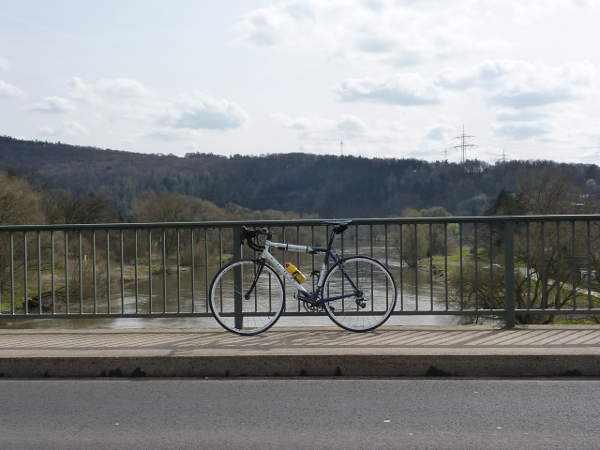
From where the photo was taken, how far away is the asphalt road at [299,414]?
3.86 meters

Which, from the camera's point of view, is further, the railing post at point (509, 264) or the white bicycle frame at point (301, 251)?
the railing post at point (509, 264)

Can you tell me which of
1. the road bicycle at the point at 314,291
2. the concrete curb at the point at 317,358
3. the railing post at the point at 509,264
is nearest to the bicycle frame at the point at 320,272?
the road bicycle at the point at 314,291

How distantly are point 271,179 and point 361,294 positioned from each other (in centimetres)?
10871

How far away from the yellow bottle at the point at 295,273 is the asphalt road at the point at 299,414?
1.41 m

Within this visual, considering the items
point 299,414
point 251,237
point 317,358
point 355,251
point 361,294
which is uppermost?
point 251,237

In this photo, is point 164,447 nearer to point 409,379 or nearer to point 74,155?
point 409,379

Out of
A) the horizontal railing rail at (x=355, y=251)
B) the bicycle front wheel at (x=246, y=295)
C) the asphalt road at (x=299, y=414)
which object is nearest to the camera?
the asphalt road at (x=299, y=414)

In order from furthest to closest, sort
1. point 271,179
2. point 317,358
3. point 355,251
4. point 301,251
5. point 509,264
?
point 271,179, point 355,251, point 509,264, point 301,251, point 317,358

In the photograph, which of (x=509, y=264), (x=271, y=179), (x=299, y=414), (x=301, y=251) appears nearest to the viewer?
(x=299, y=414)

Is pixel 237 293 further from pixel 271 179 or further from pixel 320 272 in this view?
pixel 271 179

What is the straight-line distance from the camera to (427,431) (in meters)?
4.01

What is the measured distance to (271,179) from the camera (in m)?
115

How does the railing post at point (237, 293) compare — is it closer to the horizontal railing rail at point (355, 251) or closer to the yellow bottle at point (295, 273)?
the horizontal railing rail at point (355, 251)

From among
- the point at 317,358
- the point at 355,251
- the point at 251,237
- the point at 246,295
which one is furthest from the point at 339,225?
the point at 317,358
